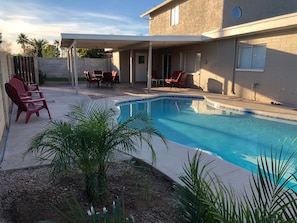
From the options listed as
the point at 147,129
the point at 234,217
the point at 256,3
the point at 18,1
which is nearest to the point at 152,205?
the point at 147,129

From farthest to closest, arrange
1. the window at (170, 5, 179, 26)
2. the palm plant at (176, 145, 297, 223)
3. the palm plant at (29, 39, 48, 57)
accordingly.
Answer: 1. the palm plant at (29, 39, 48, 57)
2. the window at (170, 5, 179, 26)
3. the palm plant at (176, 145, 297, 223)

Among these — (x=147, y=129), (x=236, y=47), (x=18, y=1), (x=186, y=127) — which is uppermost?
(x=18, y=1)

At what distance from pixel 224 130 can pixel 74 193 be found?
223 inches

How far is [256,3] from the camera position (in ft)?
42.5

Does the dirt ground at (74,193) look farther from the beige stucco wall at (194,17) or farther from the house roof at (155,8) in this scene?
the house roof at (155,8)

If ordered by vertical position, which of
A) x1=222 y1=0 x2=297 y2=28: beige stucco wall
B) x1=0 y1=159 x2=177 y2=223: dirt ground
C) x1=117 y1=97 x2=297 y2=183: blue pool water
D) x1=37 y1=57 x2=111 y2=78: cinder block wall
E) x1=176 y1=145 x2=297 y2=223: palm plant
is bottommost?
x1=117 y1=97 x2=297 y2=183: blue pool water

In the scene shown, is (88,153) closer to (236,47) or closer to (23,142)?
(23,142)

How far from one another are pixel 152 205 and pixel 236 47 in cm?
1080

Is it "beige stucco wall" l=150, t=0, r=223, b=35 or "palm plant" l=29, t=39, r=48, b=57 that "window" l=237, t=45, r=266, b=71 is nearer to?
"beige stucco wall" l=150, t=0, r=223, b=35

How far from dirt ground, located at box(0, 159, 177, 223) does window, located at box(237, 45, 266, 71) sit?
9.08 meters

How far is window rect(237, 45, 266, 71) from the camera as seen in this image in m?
10.6

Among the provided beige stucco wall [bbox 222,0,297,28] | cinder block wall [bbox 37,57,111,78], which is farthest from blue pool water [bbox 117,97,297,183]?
cinder block wall [bbox 37,57,111,78]

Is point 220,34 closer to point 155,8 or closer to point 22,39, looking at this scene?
point 155,8

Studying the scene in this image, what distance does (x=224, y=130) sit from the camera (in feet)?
24.7
